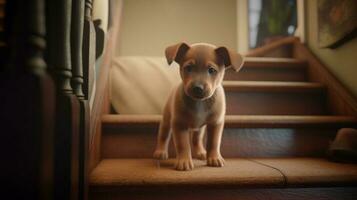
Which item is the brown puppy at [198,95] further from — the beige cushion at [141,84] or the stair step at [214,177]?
the beige cushion at [141,84]

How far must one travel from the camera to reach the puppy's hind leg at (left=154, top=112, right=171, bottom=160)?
52.1 inches

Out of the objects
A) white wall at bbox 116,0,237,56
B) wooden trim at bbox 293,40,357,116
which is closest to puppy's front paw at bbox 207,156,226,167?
wooden trim at bbox 293,40,357,116

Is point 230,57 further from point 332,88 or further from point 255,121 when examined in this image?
point 332,88

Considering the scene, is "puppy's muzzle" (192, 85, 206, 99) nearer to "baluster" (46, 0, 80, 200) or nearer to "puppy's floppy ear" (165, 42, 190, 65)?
"puppy's floppy ear" (165, 42, 190, 65)

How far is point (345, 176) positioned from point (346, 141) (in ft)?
0.94

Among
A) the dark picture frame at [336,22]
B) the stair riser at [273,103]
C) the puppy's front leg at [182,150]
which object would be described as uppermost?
the dark picture frame at [336,22]

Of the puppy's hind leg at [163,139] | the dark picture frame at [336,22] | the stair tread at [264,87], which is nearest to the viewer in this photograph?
the puppy's hind leg at [163,139]

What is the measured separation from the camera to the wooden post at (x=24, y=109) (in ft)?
1.77

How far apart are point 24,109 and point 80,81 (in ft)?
0.87

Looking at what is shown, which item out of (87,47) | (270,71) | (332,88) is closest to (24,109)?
(87,47)

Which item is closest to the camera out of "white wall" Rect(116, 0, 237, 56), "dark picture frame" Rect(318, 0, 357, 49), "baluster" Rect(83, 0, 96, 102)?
"baluster" Rect(83, 0, 96, 102)

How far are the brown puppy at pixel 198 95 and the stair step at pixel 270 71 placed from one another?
844 millimetres

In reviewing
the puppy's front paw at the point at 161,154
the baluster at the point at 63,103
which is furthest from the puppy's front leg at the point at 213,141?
the baluster at the point at 63,103

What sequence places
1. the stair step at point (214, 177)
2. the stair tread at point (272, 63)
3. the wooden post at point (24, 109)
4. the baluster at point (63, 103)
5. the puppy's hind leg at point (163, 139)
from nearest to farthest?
the wooden post at point (24, 109)
the baluster at point (63, 103)
the stair step at point (214, 177)
the puppy's hind leg at point (163, 139)
the stair tread at point (272, 63)
